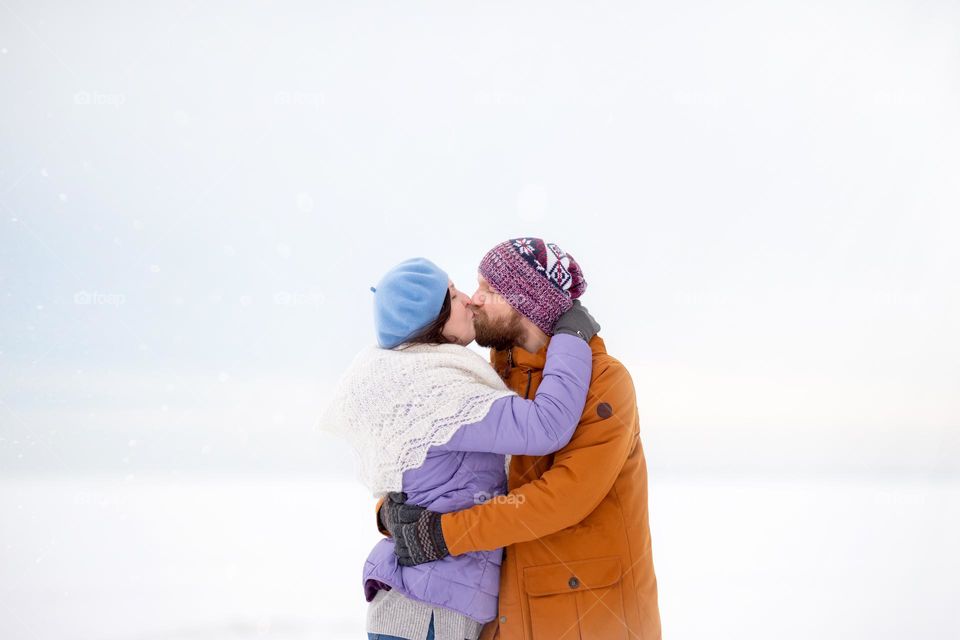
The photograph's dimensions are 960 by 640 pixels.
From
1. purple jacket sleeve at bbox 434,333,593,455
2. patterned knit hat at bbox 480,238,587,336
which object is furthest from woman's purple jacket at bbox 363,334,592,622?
patterned knit hat at bbox 480,238,587,336

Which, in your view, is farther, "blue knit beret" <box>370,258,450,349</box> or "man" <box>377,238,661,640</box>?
"blue knit beret" <box>370,258,450,349</box>

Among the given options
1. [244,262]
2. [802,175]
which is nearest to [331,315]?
[244,262]

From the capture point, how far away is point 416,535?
1.53 metres

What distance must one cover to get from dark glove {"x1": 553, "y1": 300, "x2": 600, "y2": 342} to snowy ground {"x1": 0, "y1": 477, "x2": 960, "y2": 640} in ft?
7.75

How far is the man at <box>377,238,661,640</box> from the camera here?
1.51 meters

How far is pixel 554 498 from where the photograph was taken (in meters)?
1.50

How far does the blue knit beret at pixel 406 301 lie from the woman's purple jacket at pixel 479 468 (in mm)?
259

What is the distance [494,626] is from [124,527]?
13.4 ft

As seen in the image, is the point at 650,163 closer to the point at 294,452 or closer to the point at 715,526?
the point at 715,526

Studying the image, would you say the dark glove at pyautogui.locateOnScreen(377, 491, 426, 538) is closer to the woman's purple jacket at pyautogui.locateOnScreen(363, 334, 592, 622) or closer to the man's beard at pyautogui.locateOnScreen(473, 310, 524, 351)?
the woman's purple jacket at pyautogui.locateOnScreen(363, 334, 592, 622)

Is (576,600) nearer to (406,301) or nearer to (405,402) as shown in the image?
(405,402)

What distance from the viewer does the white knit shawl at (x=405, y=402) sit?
1.51 meters

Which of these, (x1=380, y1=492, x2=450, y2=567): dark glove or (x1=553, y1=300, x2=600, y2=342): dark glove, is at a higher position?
(x1=553, y1=300, x2=600, y2=342): dark glove

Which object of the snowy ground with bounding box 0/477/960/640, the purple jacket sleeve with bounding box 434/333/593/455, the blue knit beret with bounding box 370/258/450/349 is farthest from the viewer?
the snowy ground with bounding box 0/477/960/640
